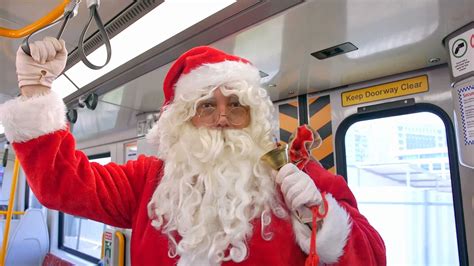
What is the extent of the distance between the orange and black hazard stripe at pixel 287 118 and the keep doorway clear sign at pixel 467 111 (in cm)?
119

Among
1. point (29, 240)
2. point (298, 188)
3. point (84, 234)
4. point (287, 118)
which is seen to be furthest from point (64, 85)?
point (29, 240)

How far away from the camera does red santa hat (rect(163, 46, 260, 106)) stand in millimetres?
1346

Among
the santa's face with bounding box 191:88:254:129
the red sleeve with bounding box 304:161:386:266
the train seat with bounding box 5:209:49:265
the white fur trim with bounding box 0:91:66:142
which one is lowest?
the train seat with bounding box 5:209:49:265

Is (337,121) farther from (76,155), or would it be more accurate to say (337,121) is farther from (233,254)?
(76,155)

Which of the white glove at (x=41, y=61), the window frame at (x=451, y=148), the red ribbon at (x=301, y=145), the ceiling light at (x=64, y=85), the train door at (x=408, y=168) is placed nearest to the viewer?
the white glove at (x=41, y=61)

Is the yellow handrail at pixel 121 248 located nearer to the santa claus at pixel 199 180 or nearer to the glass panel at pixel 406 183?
the santa claus at pixel 199 180

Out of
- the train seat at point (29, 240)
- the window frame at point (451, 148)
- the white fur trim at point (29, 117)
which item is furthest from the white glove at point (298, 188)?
the train seat at point (29, 240)

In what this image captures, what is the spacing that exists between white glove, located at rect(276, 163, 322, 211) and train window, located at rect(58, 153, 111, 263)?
380 cm

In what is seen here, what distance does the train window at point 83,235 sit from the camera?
486cm

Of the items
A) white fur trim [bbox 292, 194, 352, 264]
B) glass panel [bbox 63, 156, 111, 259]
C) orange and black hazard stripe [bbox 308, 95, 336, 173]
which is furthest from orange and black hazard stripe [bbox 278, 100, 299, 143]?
glass panel [bbox 63, 156, 111, 259]

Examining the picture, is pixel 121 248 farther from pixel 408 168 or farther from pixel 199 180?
pixel 408 168

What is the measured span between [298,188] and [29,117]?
81 centimetres

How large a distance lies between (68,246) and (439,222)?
17.4 feet

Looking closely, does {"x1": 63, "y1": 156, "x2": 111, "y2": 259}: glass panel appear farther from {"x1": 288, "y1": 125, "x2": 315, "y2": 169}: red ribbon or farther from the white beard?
{"x1": 288, "y1": 125, "x2": 315, "y2": 169}: red ribbon
